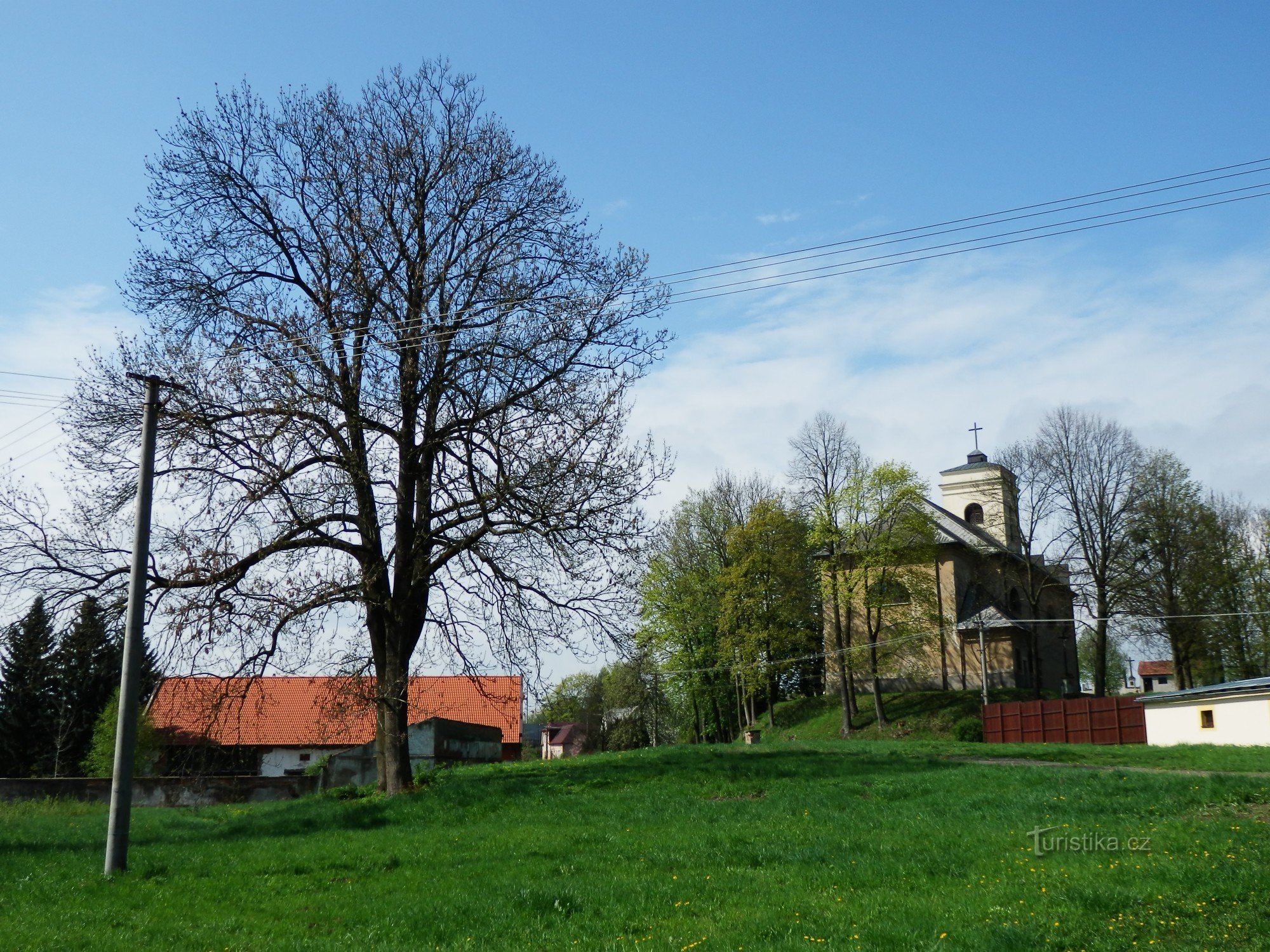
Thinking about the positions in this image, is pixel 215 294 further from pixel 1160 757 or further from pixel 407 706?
pixel 1160 757

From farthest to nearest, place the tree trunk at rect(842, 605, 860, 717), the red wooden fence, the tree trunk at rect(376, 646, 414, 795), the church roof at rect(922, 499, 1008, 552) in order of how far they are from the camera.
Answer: the church roof at rect(922, 499, 1008, 552), the tree trunk at rect(842, 605, 860, 717), the red wooden fence, the tree trunk at rect(376, 646, 414, 795)

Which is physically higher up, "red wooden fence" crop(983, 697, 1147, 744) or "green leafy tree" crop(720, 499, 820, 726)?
"green leafy tree" crop(720, 499, 820, 726)

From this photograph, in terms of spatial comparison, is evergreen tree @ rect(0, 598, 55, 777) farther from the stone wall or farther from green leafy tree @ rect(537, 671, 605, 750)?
green leafy tree @ rect(537, 671, 605, 750)

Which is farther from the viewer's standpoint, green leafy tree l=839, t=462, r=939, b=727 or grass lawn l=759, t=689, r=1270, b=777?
green leafy tree l=839, t=462, r=939, b=727

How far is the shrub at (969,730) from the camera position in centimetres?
4000

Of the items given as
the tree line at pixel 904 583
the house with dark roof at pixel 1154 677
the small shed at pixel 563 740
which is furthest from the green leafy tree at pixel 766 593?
the house with dark roof at pixel 1154 677

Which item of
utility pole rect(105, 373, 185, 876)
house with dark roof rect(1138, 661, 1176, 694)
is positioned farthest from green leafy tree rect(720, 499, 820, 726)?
house with dark roof rect(1138, 661, 1176, 694)

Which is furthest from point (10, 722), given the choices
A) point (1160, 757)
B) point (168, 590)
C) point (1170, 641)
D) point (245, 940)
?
point (1170, 641)

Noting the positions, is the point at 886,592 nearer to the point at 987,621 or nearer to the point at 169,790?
the point at 987,621

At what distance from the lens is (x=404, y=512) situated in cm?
1997

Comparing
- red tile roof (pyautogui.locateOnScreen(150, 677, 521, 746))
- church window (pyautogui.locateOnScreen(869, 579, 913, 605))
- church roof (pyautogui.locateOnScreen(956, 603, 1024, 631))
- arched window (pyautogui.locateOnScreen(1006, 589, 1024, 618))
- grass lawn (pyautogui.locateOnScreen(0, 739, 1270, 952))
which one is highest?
arched window (pyautogui.locateOnScreen(1006, 589, 1024, 618))

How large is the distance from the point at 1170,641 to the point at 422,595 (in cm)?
3874

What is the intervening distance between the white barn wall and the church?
28.5 ft

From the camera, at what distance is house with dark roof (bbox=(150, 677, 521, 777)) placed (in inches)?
712
